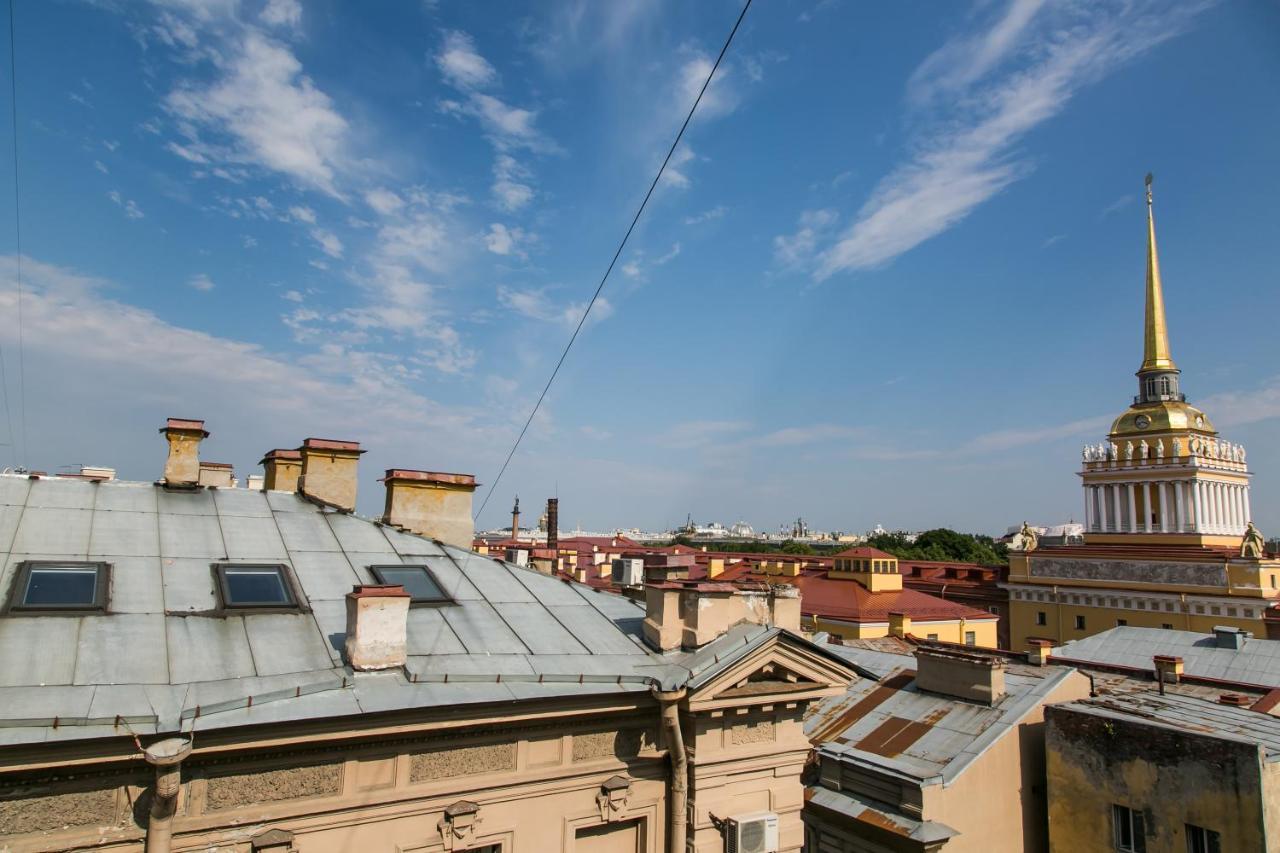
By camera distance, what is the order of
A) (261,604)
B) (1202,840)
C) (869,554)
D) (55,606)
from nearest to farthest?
(55,606) → (261,604) → (1202,840) → (869,554)

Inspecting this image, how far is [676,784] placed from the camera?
8156mm

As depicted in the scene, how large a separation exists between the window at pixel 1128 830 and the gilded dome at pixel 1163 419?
150 feet

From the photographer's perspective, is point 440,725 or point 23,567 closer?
point 440,725

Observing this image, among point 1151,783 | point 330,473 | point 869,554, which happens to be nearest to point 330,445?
point 330,473

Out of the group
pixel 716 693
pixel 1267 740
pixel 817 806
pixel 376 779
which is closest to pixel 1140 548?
pixel 1267 740

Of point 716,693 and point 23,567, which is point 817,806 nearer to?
point 716,693

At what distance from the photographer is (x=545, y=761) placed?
25.3 feet

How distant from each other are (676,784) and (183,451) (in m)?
7.88

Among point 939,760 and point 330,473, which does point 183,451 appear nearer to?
point 330,473

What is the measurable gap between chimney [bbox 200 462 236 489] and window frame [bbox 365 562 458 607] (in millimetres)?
2944

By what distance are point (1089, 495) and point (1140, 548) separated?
7906 mm

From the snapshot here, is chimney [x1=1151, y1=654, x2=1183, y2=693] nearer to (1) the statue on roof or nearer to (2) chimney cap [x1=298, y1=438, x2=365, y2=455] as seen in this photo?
(2) chimney cap [x1=298, y1=438, x2=365, y2=455]

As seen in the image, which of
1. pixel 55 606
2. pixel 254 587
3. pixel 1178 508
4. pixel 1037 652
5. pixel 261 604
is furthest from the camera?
pixel 1178 508

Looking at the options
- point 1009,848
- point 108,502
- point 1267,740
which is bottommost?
point 1009,848
